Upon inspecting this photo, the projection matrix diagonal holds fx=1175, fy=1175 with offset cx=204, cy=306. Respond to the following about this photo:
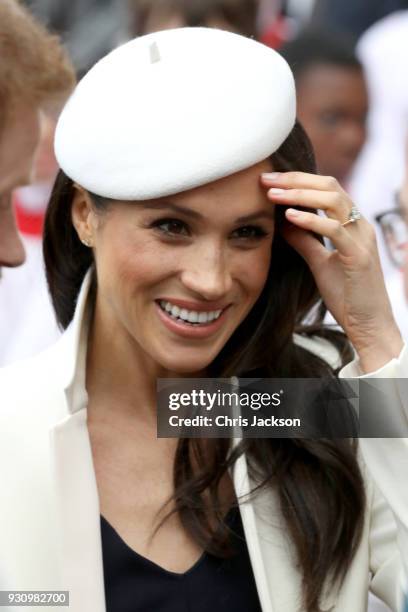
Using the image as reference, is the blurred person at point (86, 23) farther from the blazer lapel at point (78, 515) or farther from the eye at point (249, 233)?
the blazer lapel at point (78, 515)

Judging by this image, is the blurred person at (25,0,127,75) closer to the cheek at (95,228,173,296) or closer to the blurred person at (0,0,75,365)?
the blurred person at (0,0,75,365)

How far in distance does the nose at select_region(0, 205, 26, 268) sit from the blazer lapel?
679 mm

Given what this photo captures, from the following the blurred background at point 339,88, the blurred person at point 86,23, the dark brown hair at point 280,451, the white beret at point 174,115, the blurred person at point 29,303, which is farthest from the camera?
the blurred person at point 86,23

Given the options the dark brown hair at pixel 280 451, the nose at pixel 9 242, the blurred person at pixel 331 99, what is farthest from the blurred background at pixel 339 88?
the dark brown hair at pixel 280 451

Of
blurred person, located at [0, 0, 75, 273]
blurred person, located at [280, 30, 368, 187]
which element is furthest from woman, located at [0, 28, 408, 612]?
blurred person, located at [280, 30, 368, 187]

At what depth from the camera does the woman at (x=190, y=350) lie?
1.98 meters

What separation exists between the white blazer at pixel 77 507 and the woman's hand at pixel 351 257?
0.18 feet

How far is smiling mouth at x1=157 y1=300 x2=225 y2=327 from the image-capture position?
2.09 metres

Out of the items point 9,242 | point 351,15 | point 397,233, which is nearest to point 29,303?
point 9,242

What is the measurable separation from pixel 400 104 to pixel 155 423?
2.15 metres

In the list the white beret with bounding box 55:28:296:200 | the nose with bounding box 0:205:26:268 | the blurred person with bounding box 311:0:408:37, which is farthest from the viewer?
the blurred person with bounding box 311:0:408:37

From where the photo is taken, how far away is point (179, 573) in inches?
82.7

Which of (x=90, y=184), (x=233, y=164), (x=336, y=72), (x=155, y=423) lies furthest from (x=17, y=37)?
(x=336, y=72)

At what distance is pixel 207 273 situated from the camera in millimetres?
2020
